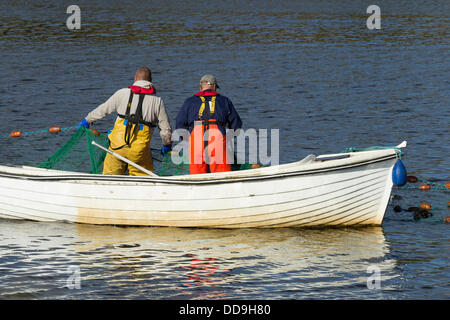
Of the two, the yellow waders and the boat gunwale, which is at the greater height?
the yellow waders

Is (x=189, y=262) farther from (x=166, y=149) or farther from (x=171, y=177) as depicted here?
(x=166, y=149)

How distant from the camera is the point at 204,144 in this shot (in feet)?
40.6

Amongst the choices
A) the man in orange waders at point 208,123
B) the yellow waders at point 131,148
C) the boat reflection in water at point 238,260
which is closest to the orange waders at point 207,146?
the man in orange waders at point 208,123

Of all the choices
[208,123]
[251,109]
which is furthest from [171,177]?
[251,109]

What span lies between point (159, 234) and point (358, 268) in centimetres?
305

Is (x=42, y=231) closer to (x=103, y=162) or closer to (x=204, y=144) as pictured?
(x=103, y=162)

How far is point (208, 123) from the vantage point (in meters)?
12.3

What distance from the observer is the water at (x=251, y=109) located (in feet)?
34.8

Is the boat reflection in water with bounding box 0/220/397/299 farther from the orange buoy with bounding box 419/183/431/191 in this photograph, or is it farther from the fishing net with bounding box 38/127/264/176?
the orange buoy with bounding box 419/183/431/191

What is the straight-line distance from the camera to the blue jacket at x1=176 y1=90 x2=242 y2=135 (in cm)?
1228

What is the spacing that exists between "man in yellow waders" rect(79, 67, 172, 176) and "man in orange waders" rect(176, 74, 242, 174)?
1.20 feet

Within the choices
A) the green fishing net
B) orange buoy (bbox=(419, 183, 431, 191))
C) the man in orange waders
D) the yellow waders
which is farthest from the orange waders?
orange buoy (bbox=(419, 183, 431, 191))
